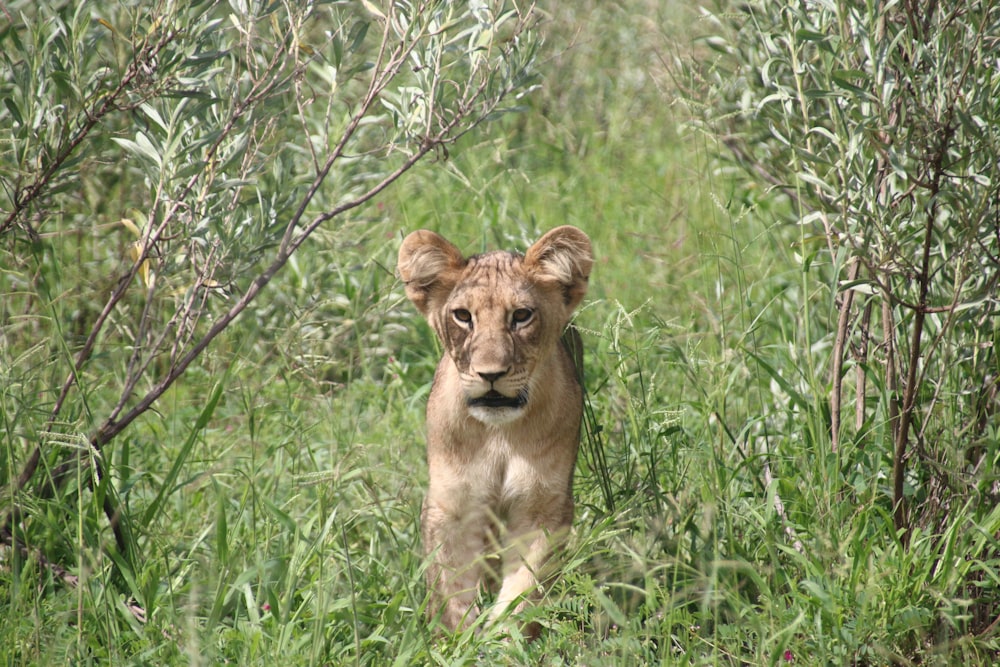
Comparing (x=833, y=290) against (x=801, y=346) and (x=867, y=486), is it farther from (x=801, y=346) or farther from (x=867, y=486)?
(x=801, y=346)

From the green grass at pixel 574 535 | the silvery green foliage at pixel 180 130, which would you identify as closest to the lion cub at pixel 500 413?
the green grass at pixel 574 535

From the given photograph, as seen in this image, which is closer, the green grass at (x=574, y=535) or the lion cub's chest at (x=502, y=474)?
the green grass at (x=574, y=535)

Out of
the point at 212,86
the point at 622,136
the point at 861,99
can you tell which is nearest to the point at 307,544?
the point at 212,86

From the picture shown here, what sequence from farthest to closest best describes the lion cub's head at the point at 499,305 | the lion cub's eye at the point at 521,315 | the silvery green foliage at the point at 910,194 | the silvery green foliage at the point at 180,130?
1. the lion cub's eye at the point at 521,315
2. the lion cub's head at the point at 499,305
3. the silvery green foliage at the point at 180,130
4. the silvery green foliage at the point at 910,194

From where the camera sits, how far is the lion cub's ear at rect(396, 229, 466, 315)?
3.71 meters

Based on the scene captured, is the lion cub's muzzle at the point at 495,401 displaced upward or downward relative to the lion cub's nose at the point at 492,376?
downward

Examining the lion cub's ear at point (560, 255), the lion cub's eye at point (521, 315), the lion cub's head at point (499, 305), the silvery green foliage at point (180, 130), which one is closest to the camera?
the silvery green foliage at point (180, 130)

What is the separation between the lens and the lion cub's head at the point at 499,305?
3.52 metres

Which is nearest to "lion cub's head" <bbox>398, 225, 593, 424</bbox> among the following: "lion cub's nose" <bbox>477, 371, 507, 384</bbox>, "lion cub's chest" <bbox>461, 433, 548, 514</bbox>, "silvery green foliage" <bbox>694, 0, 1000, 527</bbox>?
"lion cub's nose" <bbox>477, 371, 507, 384</bbox>

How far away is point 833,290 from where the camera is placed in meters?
3.05

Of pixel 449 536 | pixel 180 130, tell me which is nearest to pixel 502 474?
pixel 449 536

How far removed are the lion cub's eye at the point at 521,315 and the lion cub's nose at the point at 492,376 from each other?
0.24 metres

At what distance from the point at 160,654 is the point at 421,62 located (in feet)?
6.91

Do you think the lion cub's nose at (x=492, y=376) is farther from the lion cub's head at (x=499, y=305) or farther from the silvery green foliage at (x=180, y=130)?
the silvery green foliage at (x=180, y=130)
